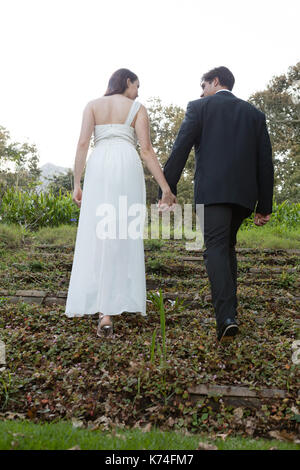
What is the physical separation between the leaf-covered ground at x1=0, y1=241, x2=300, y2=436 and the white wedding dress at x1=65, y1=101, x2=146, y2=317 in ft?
0.94

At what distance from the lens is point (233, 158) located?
3.18 m

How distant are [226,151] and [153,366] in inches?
63.0

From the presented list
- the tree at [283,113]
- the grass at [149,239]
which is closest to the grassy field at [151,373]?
the grass at [149,239]

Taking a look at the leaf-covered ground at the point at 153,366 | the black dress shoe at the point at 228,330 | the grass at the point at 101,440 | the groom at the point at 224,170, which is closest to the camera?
the grass at the point at 101,440

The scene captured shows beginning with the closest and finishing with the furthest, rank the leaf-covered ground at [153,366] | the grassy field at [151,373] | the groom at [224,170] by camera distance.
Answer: the grassy field at [151,373] < the leaf-covered ground at [153,366] < the groom at [224,170]

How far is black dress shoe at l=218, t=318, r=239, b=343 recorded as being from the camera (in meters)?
2.95

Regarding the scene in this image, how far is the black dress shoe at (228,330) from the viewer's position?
2947 millimetres

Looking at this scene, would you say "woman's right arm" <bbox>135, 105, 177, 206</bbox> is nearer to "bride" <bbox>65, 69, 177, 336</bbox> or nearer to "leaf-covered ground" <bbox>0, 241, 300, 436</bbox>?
"bride" <bbox>65, 69, 177, 336</bbox>

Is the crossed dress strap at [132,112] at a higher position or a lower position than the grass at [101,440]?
higher

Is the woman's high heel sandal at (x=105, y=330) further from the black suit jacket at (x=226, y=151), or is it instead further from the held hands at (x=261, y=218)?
the held hands at (x=261, y=218)

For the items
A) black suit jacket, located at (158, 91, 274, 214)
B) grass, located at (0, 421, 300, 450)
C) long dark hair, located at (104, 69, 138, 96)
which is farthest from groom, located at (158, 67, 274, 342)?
grass, located at (0, 421, 300, 450)

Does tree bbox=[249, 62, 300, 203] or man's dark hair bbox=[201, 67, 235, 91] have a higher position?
tree bbox=[249, 62, 300, 203]

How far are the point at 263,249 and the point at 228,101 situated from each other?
3592 millimetres
